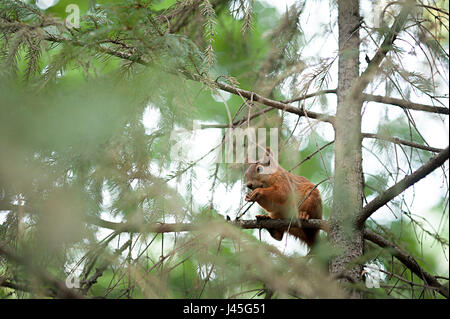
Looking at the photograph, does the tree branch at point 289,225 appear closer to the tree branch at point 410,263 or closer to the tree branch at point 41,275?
the tree branch at point 410,263

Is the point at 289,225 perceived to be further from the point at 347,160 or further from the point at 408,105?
the point at 408,105

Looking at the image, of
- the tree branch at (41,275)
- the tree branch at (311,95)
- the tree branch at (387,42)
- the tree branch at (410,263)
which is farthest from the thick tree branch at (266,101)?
the tree branch at (41,275)

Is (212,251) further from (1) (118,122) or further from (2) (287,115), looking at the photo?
(2) (287,115)

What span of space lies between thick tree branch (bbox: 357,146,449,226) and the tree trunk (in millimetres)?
70

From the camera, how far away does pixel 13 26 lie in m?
1.50

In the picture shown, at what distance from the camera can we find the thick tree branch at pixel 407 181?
1.42m

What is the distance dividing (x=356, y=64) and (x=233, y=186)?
1013 mm

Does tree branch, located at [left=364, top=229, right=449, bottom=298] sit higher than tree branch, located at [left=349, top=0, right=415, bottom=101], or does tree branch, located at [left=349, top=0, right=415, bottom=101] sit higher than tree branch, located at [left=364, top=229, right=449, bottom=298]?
tree branch, located at [left=349, top=0, right=415, bottom=101]

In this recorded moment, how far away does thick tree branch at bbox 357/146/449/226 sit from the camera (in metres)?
1.42

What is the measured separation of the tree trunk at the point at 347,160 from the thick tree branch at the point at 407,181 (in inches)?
2.8

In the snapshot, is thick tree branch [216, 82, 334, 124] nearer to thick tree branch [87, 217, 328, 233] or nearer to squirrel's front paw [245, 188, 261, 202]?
thick tree branch [87, 217, 328, 233]

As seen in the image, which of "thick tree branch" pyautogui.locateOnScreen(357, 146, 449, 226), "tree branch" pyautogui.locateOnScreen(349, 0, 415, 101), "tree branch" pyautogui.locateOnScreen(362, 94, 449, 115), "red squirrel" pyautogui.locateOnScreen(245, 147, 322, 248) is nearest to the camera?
"thick tree branch" pyautogui.locateOnScreen(357, 146, 449, 226)

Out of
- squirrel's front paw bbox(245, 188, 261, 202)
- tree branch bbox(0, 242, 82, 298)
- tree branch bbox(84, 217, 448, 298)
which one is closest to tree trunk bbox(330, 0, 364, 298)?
tree branch bbox(84, 217, 448, 298)
